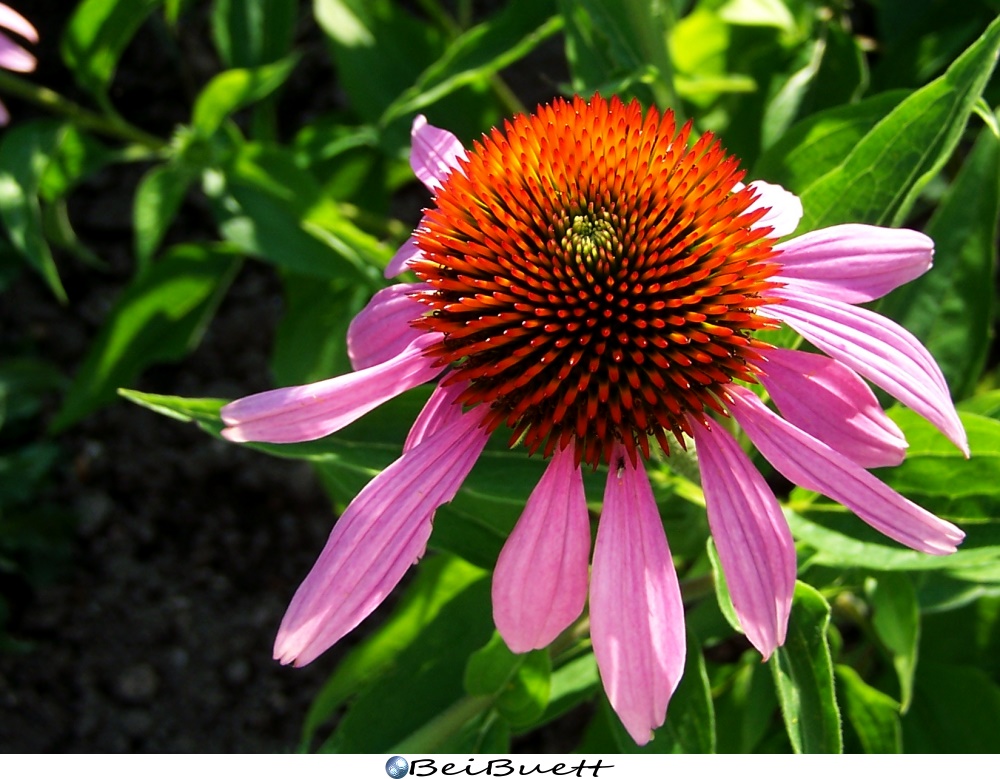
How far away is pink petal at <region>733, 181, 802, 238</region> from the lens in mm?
1193

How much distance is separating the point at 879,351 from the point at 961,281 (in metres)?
0.57

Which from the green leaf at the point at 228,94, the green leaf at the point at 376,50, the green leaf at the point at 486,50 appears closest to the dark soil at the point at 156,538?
the green leaf at the point at 376,50

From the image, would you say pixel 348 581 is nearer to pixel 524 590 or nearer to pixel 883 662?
pixel 524 590

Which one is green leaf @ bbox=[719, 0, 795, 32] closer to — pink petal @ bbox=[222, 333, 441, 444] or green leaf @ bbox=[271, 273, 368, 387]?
green leaf @ bbox=[271, 273, 368, 387]

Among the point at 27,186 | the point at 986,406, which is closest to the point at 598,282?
the point at 986,406

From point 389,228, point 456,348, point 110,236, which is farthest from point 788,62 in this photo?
point 110,236

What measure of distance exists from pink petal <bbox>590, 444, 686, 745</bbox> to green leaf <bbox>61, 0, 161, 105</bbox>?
1395 mm

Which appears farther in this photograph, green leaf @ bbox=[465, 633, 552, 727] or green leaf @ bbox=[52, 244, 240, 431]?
green leaf @ bbox=[52, 244, 240, 431]

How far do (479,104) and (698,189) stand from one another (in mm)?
1169

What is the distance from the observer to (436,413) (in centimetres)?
120

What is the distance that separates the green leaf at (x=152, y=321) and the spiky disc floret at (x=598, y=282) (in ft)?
3.93

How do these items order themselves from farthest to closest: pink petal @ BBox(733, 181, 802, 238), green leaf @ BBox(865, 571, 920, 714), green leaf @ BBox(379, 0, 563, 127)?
green leaf @ BBox(379, 0, 563, 127), green leaf @ BBox(865, 571, 920, 714), pink petal @ BBox(733, 181, 802, 238)

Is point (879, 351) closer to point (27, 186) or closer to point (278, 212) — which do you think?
point (278, 212)

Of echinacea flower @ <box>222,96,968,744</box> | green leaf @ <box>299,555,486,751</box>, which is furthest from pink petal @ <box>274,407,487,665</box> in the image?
green leaf @ <box>299,555,486,751</box>
